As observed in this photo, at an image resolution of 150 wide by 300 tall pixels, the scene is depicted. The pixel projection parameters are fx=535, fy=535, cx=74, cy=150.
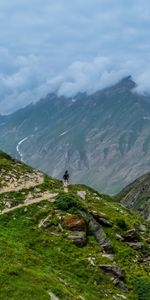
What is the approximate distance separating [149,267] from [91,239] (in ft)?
19.6

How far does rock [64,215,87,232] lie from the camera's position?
51125 millimetres

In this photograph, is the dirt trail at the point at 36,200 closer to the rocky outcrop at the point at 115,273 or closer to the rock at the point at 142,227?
the rock at the point at 142,227

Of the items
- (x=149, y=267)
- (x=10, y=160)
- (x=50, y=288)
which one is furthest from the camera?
(x=10, y=160)

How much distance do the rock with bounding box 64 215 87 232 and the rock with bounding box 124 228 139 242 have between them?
16.9 feet

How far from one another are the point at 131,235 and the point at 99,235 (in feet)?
13.5

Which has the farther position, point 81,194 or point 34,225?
point 81,194

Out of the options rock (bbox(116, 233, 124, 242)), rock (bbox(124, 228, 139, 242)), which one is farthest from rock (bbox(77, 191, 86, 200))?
rock (bbox(116, 233, 124, 242))

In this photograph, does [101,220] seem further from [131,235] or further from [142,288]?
[142,288]

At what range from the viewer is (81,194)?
66938 millimetres

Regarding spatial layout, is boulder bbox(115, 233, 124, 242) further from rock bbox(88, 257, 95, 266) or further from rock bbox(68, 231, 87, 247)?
rock bbox(88, 257, 95, 266)

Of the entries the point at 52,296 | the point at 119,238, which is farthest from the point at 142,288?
the point at 52,296

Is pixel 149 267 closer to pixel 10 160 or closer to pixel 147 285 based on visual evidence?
pixel 147 285

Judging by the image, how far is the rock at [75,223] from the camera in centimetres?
5112

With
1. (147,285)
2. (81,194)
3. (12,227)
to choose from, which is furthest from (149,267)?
(81,194)
